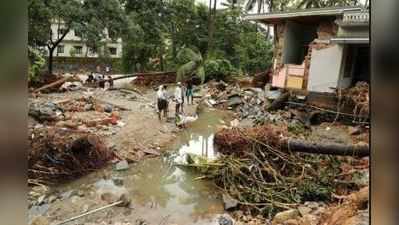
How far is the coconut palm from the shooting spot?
1312 mm

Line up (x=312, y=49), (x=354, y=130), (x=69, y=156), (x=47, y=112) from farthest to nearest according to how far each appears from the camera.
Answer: (x=312, y=49) < (x=69, y=156) < (x=354, y=130) < (x=47, y=112)

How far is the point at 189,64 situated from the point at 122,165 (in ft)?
1.45

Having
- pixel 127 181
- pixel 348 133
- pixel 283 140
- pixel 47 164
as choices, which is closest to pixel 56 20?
pixel 47 164

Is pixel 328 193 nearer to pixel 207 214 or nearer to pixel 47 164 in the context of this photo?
pixel 207 214

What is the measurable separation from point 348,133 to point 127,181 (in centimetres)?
79

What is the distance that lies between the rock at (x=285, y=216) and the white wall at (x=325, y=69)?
46 cm

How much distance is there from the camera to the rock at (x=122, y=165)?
4.22ft

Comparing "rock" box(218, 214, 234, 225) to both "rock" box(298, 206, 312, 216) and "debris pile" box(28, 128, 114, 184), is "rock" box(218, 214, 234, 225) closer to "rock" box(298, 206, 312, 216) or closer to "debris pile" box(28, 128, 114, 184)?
"rock" box(298, 206, 312, 216)

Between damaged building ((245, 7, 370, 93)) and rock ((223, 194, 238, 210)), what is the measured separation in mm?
459

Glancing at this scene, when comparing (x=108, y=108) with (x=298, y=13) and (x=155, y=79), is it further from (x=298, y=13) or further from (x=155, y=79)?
(x=298, y=13)

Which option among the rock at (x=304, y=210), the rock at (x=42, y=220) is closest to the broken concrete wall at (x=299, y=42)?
the rock at (x=304, y=210)

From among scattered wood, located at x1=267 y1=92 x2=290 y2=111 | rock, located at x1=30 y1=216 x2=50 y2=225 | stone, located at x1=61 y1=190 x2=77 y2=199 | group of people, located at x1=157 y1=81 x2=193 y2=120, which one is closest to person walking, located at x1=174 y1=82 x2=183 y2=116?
group of people, located at x1=157 y1=81 x2=193 y2=120

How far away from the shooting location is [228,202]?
1.33m

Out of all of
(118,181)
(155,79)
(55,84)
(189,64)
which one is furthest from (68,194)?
(189,64)
